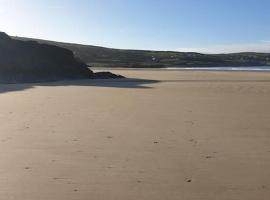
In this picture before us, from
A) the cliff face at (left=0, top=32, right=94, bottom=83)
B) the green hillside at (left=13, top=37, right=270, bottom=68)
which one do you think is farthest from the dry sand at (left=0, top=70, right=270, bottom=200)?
the green hillside at (left=13, top=37, right=270, bottom=68)

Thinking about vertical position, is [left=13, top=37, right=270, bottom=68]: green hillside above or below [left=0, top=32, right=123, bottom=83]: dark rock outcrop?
below

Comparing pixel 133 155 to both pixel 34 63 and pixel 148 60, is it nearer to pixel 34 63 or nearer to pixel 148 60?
pixel 34 63

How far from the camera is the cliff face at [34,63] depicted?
110 ft

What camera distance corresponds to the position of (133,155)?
788cm

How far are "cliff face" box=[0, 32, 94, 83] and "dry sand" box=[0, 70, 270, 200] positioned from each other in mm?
20011

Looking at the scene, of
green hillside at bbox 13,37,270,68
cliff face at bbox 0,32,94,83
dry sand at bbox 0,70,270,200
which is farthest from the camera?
green hillside at bbox 13,37,270,68

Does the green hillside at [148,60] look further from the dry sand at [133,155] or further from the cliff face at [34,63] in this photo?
the dry sand at [133,155]

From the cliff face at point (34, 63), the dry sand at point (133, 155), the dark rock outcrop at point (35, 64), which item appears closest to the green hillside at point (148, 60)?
the dark rock outcrop at point (35, 64)

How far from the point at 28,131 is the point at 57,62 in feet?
94.7

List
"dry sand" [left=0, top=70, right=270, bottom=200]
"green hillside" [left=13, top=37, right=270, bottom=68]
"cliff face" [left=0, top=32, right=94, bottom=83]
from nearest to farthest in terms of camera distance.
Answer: "dry sand" [left=0, top=70, right=270, bottom=200], "cliff face" [left=0, top=32, right=94, bottom=83], "green hillside" [left=13, top=37, right=270, bottom=68]

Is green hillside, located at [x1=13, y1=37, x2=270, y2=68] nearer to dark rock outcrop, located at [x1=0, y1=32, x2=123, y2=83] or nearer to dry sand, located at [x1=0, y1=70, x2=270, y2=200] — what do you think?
dark rock outcrop, located at [x1=0, y1=32, x2=123, y2=83]

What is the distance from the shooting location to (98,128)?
423 inches

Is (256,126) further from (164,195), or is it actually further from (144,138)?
(164,195)

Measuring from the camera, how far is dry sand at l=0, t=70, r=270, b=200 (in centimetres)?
593
